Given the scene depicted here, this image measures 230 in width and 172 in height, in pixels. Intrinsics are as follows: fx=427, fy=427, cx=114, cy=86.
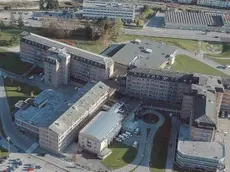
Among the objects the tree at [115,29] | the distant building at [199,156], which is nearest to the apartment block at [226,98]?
the distant building at [199,156]

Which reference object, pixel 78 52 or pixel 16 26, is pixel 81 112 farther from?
pixel 16 26

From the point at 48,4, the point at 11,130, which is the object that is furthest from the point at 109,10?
the point at 11,130

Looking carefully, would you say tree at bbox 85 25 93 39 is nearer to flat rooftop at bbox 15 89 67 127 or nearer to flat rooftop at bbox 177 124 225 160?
flat rooftop at bbox 15 89 67 127

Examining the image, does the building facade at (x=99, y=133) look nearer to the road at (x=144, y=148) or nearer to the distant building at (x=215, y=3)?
the road at (x=144, y=148)

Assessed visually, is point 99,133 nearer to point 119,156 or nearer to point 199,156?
point 119,156

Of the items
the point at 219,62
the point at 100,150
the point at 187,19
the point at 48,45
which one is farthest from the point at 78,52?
the point at 187,19
